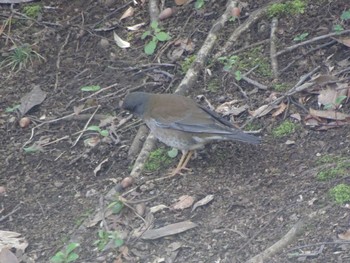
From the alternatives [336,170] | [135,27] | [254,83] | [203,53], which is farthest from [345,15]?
[135,27]

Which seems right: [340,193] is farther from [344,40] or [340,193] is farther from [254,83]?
[344,40]

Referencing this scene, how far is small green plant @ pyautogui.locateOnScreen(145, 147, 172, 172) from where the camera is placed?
6.77 meters

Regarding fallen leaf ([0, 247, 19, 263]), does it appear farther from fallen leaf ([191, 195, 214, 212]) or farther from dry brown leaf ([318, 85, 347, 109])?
dry brown leaf ([318, 85, 347, 109])

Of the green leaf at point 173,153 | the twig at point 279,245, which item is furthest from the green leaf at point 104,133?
the twig at point 279,245

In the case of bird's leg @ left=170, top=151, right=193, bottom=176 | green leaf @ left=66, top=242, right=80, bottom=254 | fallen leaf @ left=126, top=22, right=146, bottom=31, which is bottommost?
bird's leg @ left=170, top=151, right=193, bottom=176

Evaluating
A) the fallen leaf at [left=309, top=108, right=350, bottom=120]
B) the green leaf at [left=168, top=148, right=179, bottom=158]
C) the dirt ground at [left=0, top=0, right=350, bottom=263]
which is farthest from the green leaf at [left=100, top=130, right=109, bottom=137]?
the fallen leaf at [left=309, top=108, right=350, bottom=120]

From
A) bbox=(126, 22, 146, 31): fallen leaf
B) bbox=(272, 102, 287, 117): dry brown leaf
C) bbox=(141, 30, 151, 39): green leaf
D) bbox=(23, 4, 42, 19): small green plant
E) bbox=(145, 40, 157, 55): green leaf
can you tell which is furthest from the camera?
bbox=(23, 4, 42, 19): small green plant

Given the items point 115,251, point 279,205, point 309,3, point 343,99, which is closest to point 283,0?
point 309,3

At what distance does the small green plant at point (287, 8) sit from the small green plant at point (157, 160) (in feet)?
5.51

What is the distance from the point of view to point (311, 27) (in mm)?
7602

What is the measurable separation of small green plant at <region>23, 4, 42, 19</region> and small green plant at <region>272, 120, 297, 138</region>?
3223 millimetres

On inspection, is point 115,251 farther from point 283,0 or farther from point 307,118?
point 283,0

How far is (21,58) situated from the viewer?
8.30 meters

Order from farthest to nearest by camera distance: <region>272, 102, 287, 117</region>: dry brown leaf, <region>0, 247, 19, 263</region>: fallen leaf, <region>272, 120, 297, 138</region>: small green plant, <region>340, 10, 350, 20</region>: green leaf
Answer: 1. <region>340, 10, 350, 20</region>: green leaf
2. <region>272, 102, 287, 117</region>: dry brown leaf
3. <region>272, 120, 297, 138</region>: small green plant
4. <region>0, 247, 19, 263</region>: fallen leaf
